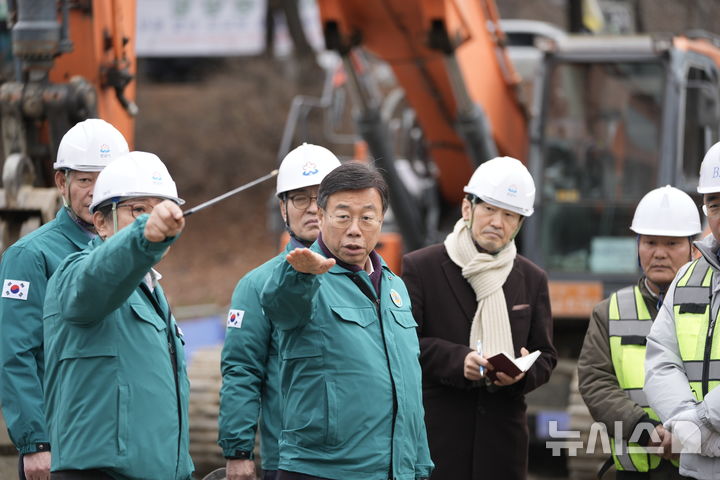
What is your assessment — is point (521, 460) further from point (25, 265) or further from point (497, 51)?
point (497, 51)

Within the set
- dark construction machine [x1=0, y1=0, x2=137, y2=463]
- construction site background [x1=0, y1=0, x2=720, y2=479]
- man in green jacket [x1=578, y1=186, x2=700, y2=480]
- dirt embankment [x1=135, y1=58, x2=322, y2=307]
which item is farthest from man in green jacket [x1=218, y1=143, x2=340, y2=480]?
dirt embankment [x1=135, y1=58, x2=322, y2=307]

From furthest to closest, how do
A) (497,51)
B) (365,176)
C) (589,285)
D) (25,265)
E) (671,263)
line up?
(497,51) < (589,285) < (671,263) < (25,265) < (365,176)

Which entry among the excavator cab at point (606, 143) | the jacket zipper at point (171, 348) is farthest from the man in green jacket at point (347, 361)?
the excavator cab at point (606, 143)

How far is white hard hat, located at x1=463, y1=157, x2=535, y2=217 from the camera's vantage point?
4965 millimetres

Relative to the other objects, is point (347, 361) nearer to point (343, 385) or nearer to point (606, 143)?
point (343, 385)

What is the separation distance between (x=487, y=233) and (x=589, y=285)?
3.84m

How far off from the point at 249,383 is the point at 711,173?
191 centimetres

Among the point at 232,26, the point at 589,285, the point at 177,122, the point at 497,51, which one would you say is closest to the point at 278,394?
the point at 589,285

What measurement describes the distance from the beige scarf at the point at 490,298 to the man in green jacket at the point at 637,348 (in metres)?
0.36

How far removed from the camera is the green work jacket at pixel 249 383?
444cm

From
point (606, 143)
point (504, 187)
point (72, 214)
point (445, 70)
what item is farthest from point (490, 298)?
point (606, 143)

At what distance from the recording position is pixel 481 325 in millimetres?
4898

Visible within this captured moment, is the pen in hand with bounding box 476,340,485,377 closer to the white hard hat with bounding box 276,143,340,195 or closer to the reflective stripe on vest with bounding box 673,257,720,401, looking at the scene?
the reflective stripe on vest with bounding box 673,257,720,401

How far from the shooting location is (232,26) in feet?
62.8
